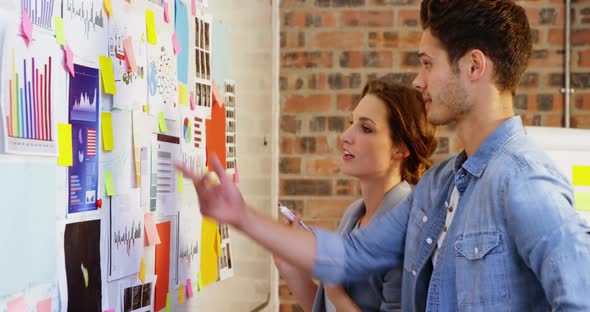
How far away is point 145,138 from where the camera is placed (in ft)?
5.46

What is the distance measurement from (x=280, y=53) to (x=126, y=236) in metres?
1.84

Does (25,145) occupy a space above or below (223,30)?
below

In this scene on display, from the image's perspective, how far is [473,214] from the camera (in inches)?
62.1

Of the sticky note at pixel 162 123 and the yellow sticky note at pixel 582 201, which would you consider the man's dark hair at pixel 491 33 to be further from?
the yellow sticky note at pixel 582 201

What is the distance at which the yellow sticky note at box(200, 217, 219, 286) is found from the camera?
81.4 inches

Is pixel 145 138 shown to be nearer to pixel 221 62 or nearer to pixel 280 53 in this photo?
pixel 221 62

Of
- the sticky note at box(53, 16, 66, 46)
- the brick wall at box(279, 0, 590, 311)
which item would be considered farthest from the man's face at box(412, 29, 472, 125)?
the brick wall at box(279, 0, 590, 311)

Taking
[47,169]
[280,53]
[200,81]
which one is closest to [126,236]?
[47,169]

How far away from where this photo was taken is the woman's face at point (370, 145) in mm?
2273

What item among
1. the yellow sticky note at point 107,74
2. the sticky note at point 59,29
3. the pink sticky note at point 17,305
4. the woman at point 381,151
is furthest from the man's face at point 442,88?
the pink sticky note at point 17,305

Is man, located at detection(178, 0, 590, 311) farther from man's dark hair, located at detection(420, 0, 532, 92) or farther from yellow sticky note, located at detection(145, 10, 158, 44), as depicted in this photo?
yellow sticky note, located at detection(145, 10, 158, 44)

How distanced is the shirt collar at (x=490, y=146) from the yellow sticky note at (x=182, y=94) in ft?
2.21

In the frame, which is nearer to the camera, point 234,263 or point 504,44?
point 504,44

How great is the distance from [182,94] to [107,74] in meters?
0.40
